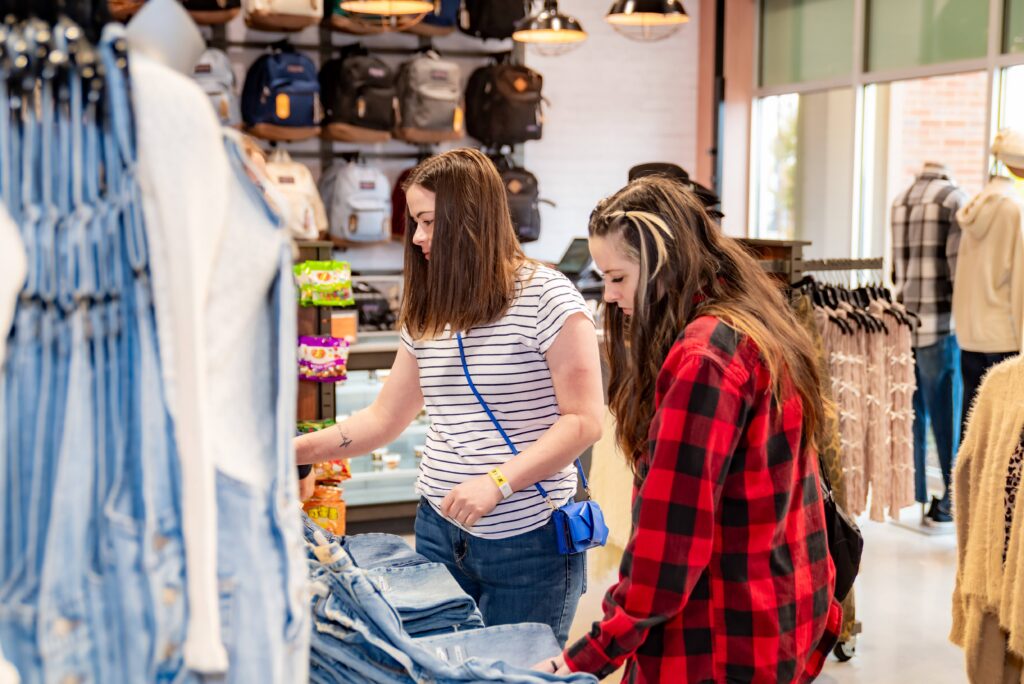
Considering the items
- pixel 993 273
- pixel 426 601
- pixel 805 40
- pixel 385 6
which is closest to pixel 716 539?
pixel 426 601

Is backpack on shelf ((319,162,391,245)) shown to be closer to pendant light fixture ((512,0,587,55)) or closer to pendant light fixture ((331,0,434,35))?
pendant light fixture ((331,0,434,35))

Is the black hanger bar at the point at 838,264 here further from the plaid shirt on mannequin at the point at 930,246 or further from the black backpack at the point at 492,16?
the black backpack at the point at 492,16

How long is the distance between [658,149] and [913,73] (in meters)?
2.26

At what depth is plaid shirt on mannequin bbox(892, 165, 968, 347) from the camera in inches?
228

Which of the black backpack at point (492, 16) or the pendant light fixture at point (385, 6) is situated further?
the black backpack at point (492, 16)

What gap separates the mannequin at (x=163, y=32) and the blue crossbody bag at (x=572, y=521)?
4.33ft

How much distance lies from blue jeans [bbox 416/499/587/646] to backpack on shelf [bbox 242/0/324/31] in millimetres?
5098

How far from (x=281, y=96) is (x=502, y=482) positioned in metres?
5.31

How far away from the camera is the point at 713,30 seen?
29.3 feet

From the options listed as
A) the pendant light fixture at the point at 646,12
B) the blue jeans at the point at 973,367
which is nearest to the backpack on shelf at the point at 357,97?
the pendant light fixture at the point at 646,12

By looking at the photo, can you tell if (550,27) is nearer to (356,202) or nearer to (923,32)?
(356,202)

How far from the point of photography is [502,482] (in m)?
2.07

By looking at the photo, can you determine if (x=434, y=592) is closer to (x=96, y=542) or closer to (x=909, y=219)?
(x=96, y=542)

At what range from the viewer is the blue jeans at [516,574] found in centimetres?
218
